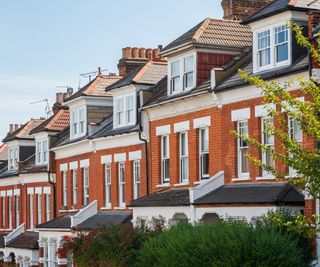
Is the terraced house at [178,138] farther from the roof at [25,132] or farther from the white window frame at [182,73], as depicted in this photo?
the roof at [25,132]

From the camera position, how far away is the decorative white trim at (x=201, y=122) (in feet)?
117

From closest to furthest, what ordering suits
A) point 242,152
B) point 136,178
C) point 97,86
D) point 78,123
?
1. point 242,152
2. point 136,178
3. point 78,123
4. point 97,86

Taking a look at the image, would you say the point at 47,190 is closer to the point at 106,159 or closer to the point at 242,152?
the point at 106,159

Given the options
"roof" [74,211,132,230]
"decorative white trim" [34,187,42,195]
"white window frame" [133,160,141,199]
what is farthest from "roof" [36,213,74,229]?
"decorative white trim" [34,187,42,195]

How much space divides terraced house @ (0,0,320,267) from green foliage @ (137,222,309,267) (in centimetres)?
241

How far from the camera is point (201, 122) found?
119 feet

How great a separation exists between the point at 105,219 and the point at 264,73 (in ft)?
48.4

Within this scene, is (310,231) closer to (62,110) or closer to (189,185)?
(189,185)

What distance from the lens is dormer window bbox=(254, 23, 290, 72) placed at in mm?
31641

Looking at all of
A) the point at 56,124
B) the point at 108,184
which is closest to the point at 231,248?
the point at 108,184

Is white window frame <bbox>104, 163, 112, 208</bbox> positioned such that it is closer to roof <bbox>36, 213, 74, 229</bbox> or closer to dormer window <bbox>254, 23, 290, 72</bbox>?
roof <bbox>36, 213, 74, 229</bbox>

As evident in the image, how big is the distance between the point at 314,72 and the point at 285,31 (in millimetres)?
3608

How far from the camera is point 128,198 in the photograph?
142 feet

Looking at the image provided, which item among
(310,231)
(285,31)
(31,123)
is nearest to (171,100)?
(285,31)
